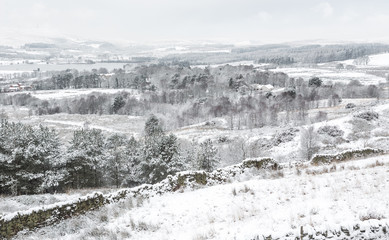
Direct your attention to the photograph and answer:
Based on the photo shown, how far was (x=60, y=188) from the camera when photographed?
2958 centimetres

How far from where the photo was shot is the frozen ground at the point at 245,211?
8.31m

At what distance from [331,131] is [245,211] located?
46567 millimetres

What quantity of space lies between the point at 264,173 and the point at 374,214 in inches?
372

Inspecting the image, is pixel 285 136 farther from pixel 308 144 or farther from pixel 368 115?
pixel 368 115

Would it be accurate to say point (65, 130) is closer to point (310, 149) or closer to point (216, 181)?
point (310, 149)

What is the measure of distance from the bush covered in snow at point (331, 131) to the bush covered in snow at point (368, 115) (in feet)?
22.8

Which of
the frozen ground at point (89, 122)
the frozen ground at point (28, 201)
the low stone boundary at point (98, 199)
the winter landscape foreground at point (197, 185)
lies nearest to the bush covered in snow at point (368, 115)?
the winter landscape foreground at point (197, 185)

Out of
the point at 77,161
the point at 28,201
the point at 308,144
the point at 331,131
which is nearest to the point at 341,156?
the point at 28,201

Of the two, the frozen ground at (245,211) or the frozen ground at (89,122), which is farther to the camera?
the frozen ground at (89,122)

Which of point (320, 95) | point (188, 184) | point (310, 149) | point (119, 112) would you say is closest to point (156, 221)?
point (188, 184)

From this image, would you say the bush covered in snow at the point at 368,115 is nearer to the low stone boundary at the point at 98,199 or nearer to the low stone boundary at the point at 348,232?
the low stone boundary at the point at 98,199

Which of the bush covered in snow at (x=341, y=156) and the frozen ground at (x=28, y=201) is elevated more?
the bush covered in snow at (x=341, y=156)

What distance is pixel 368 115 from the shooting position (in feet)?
181

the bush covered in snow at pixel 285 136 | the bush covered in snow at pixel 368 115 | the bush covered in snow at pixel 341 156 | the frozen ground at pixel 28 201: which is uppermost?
the bush covered in snow at pixel 341 156
